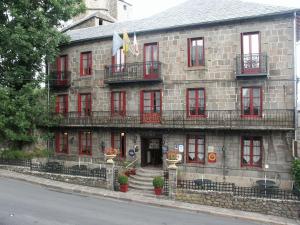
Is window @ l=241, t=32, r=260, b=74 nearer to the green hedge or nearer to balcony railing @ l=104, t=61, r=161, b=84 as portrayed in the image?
balcony railing @ l=104, t=61, r=161, b=84

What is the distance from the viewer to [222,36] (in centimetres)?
2153

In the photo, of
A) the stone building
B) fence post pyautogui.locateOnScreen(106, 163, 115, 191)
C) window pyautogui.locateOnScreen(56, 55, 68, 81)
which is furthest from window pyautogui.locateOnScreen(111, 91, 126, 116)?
fence post pyautogui.locateOnScreen(106, 163, 115, 191)

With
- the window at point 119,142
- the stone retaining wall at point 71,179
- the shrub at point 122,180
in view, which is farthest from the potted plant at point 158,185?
the window at point 119,142

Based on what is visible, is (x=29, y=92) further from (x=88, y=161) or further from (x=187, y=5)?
(x=187, y=5)

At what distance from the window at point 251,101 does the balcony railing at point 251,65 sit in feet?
3.14

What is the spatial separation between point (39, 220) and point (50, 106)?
14.4m

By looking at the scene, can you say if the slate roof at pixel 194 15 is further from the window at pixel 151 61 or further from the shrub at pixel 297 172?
the shrub at pixel 297 172

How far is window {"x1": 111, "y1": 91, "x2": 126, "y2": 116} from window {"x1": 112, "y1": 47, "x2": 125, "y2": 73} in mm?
1619

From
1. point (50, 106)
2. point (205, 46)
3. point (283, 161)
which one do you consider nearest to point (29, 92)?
point (50, 106)

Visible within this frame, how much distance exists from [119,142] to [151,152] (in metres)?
2.33

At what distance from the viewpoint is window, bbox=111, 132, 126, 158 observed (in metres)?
24.6

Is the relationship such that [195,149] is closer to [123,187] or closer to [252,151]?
[252,151]

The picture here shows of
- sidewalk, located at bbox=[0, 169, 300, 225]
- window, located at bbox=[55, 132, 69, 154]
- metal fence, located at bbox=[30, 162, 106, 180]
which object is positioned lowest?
sidewalk, located at bbox=[0, 169, 300, 225]

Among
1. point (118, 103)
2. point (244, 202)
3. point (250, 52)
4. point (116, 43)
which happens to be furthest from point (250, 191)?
point (116, 43)
